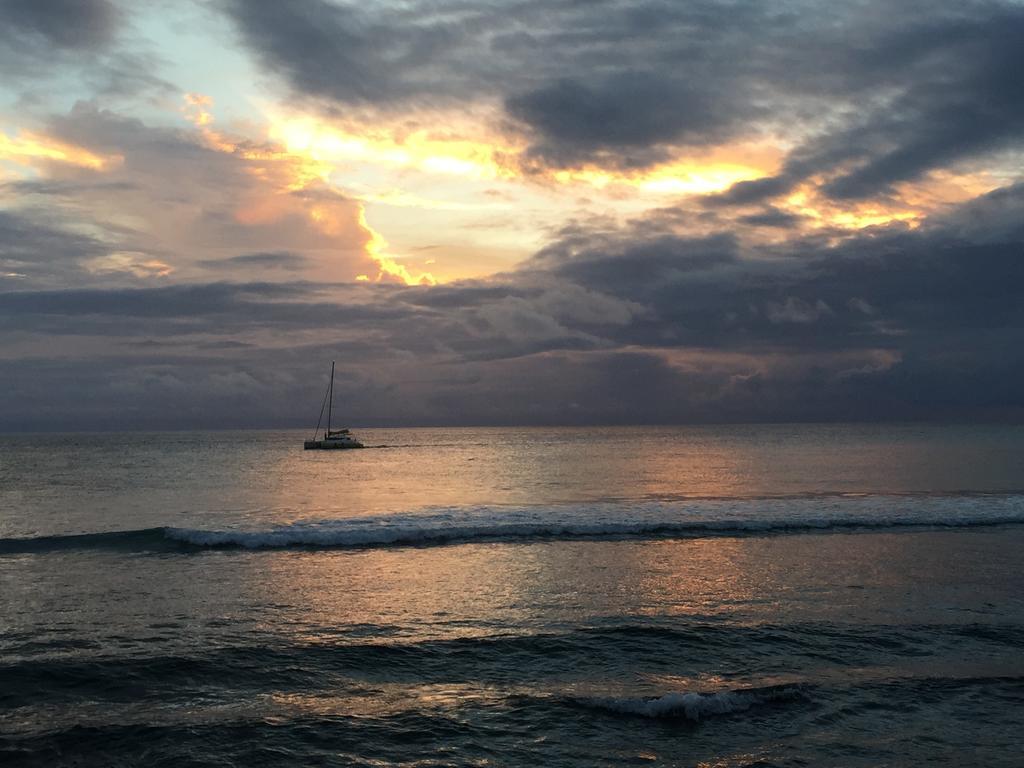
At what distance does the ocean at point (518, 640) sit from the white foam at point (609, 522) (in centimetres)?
21

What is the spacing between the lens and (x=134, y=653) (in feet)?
48.8

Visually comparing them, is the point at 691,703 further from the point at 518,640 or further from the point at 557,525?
the point at 557,525

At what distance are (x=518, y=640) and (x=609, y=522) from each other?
1814cm

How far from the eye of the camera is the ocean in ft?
35.7

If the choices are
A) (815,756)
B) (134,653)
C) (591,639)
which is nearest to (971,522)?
(591,639)

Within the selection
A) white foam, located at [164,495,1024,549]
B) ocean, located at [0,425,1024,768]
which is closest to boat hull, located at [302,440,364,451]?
ocean, located at [0,425,1024,768]

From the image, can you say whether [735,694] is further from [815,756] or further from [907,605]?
[907,605]

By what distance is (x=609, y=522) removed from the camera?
3331cm

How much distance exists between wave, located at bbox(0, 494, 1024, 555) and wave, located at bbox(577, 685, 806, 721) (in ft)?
58.8

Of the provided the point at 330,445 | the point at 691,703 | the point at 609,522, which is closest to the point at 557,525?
the point at 609,522

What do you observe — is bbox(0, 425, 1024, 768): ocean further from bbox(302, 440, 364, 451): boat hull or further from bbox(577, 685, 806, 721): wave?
bbox(302, 440, 364, 451): boat hull

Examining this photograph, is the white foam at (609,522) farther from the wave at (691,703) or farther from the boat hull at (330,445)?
the boat hull at (330,445)

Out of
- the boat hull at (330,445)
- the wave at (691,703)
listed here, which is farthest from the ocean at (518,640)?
the boat hull at (330,445)

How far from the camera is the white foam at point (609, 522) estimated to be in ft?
98.4
